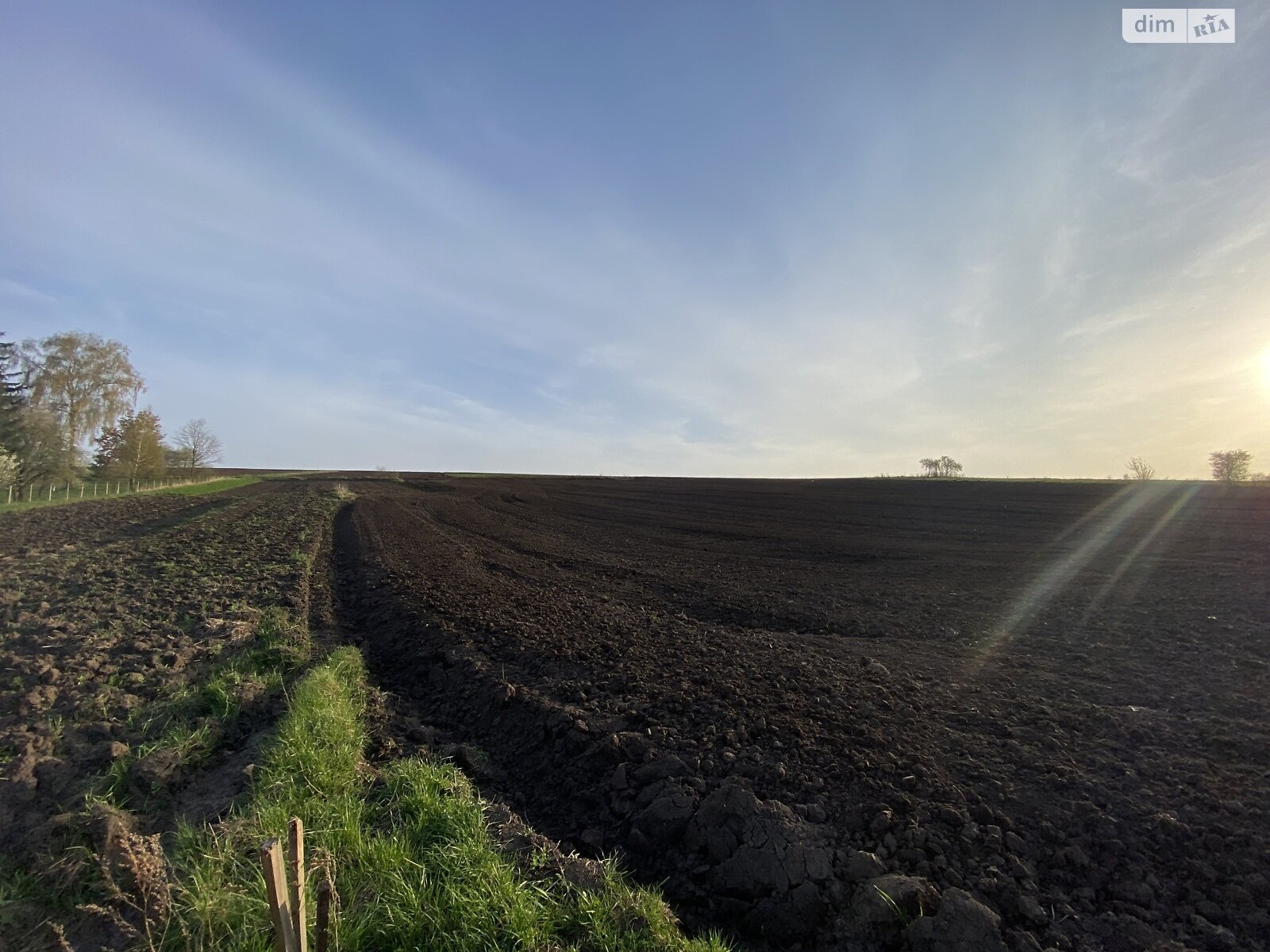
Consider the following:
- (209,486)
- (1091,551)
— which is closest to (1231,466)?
(1091,551)

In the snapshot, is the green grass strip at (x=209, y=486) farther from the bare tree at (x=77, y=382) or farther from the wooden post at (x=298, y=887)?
the wooden post at (x=298, y=887)

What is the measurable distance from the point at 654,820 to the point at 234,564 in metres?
12.3

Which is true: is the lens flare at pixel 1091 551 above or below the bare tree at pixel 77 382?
below

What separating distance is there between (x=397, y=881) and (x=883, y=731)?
12.9 ft

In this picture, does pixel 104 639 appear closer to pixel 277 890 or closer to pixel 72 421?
pixel 277 890

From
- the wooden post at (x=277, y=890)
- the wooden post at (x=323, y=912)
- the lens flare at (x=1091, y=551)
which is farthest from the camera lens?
the lens flare at (x=1091, y=551)

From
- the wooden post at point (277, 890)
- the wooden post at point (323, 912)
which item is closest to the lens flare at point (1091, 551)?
the wooden post at point (323, 912)

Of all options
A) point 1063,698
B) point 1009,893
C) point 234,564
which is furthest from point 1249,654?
point 234,564

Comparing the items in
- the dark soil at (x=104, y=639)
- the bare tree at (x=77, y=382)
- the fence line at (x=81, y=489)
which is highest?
the bare tree at (x=77, y=382)

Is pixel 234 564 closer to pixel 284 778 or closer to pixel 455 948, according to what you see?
pixel 284 778

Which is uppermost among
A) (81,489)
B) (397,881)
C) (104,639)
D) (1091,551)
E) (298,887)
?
(81,489)

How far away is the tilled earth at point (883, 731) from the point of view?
130 inches

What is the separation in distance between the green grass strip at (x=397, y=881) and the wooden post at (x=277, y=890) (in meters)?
0.96

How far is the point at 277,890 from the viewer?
2.02 m
